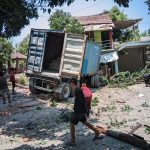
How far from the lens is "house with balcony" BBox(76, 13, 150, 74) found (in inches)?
1359

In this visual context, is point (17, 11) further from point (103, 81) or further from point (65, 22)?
point (65, 22)

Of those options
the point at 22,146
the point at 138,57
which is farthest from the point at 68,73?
the point at 138,57

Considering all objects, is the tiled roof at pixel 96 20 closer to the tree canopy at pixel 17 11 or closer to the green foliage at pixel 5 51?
the green foliage at pixel 5 51

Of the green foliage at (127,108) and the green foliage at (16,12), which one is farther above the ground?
the green foliage at (16,12)

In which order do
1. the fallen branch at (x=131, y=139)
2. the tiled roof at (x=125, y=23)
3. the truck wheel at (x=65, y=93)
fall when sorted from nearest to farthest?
1. the fallen branch at (x=131, y=139)
2. the truck wheel at (x=65, y=93)
3. the tiled roof at (x=125, y=23)

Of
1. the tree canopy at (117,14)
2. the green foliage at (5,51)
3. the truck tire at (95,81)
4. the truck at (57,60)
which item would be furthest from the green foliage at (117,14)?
the truck at (57,60)

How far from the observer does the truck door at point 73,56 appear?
1880 cm

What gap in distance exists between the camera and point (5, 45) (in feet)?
150

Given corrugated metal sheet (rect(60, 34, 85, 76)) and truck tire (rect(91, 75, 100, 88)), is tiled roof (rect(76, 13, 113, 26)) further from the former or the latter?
Result: corrugated metal sheet (rect(60, 34, 85, 76))

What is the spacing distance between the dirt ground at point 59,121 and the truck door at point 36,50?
5.37 feet

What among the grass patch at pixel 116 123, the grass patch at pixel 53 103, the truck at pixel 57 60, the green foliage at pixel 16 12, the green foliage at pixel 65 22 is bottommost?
the grass patch at pixel 53 103

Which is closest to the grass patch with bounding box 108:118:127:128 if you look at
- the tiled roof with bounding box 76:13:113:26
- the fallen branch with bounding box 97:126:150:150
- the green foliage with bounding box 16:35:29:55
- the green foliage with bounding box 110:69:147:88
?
the fallen branch with bounding box 97:126:150:150

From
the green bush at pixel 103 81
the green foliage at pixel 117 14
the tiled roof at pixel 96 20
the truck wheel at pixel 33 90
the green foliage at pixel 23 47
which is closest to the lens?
the truck wheel at pixel 33 90

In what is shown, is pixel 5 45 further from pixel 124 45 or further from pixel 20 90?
pixel 20 90
